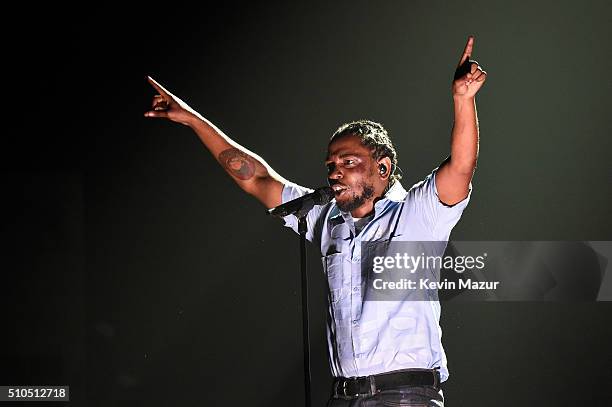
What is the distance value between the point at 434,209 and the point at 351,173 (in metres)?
0.36

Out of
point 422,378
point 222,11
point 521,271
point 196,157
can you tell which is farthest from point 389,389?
point 222,11

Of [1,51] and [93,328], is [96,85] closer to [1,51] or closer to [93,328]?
[1,51]

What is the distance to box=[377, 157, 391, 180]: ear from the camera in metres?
3.07

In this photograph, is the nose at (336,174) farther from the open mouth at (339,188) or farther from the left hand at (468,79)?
the left hand at (468,79)

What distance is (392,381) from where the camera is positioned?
2.69 m

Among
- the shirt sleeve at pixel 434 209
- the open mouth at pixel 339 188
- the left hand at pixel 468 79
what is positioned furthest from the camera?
the open mouth at pixel 339 188

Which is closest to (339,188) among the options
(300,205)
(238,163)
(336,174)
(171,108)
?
(336,174)

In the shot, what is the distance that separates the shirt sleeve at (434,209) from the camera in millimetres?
2773

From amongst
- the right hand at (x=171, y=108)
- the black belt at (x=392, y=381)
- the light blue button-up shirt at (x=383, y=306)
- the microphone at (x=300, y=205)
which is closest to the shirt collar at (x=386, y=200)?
the light blue button-up shirt at (x=383, y=306)

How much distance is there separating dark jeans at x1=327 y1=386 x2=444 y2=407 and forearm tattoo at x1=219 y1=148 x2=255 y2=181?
44.2 inches

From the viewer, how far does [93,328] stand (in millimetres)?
4105

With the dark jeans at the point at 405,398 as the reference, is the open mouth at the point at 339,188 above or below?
above

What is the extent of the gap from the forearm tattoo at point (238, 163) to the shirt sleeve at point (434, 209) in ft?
2.71

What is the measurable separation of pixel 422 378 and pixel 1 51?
2.81 m
